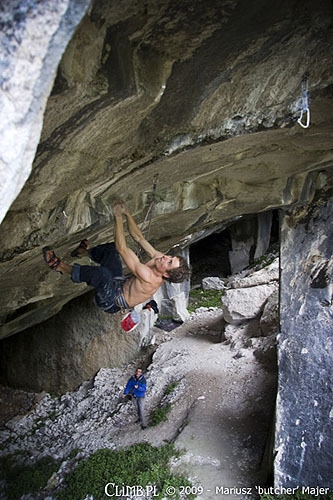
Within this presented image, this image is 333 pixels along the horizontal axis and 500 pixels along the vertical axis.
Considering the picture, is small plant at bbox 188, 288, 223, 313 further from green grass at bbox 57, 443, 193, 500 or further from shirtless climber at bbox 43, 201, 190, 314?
shirtless climber at bbox 43, 201, 190, 314

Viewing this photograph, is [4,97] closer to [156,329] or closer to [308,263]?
[308,263]

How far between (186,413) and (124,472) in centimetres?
158

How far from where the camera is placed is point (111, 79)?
11.1 feet

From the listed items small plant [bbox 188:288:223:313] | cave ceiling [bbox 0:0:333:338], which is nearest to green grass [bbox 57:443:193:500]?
cave ceiling [bbox 0:0:333:338]

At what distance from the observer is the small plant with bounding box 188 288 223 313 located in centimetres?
1509

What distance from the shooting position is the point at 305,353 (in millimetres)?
6438

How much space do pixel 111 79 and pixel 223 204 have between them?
4094 mm

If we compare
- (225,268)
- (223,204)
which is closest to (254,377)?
(223,204)

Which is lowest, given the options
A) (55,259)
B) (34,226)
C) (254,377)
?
(254,377)

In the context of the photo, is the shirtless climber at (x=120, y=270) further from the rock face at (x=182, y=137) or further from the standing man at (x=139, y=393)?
the standing man at (x=139, y=393)

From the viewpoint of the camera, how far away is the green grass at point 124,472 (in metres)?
7.02

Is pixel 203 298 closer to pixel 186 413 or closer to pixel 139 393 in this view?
pixel 139 393

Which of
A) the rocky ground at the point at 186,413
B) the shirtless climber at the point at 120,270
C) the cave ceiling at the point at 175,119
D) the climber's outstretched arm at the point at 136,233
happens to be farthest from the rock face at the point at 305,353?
the climber's outstretched arm at the point at 136,233

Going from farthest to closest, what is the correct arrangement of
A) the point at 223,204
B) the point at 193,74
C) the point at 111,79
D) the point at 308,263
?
the point at 223,204
the point at 308,263
the point at 193,74
the point at 111,79
